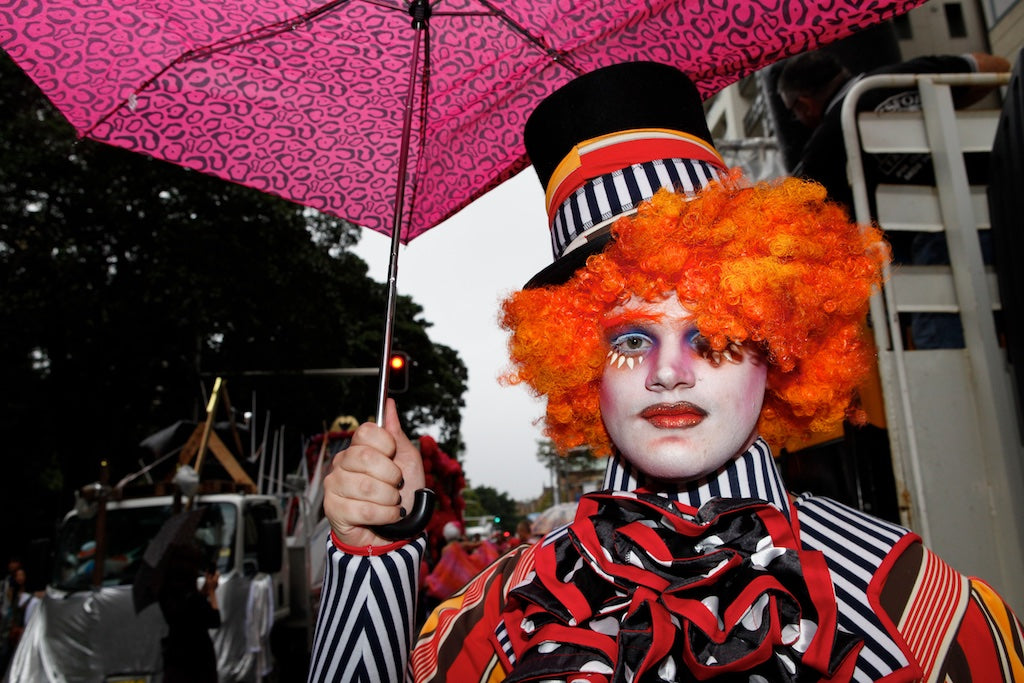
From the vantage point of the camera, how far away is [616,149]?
1.87m

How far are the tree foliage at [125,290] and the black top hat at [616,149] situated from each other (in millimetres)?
11722

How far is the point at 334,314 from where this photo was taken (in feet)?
53.2

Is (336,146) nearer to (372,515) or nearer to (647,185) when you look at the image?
(647,185)

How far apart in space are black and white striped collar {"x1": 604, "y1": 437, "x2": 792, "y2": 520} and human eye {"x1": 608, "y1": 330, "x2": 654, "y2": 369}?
306mm

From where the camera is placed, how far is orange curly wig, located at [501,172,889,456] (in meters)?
1.67

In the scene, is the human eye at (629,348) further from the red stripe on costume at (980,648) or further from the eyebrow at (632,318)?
the red stripe on costume at (980,648)

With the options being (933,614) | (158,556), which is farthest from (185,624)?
(933,614)

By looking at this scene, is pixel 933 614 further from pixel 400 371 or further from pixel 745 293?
pixel 400 371

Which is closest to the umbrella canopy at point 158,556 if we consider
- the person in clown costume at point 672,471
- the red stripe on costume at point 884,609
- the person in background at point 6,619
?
the person in background at point 6,619

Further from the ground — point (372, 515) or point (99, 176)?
point (99, 176)

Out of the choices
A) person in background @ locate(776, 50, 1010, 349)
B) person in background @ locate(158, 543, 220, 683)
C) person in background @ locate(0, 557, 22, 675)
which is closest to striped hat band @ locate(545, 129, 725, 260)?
person in background @ locate(776, 50, 1010, 349)

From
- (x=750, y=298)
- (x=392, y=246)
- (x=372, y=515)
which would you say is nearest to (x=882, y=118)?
(x=750, y=298)

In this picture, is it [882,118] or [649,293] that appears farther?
[882,118]

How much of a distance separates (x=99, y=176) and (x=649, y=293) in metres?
14.5
